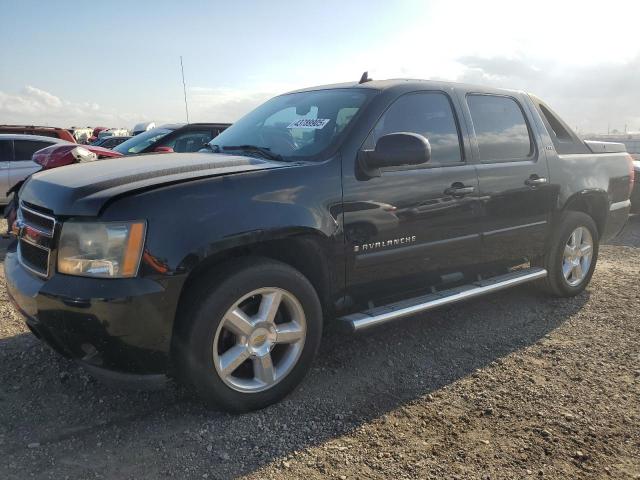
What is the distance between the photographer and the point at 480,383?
3186 millimetres

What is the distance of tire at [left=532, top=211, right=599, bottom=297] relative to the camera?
4.50 m

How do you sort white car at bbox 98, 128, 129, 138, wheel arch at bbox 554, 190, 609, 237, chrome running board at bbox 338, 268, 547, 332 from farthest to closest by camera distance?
white car at bbox 98, 128, 129, 138
wheel arch at bbox 554, 190, 609, 237
chrome running board at bbox 338, 268, 547, 332

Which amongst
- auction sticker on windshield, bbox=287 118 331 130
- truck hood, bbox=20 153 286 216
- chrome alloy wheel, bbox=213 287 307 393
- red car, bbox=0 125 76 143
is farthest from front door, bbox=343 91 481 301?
red car, bbox=0 125 76 143

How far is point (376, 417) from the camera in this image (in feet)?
9.15

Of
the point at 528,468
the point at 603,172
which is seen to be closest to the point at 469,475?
the point at 528,468

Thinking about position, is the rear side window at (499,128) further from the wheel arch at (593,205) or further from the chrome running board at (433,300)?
the chrome running board at (433,300)

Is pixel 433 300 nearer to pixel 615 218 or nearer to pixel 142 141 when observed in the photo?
pixel 615 218

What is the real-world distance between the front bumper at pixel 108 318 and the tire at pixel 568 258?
133 inches

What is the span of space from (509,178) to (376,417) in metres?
2.12

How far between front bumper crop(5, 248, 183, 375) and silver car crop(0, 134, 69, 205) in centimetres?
743

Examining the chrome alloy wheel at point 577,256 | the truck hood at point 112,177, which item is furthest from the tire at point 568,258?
the truck hood at point 112,177

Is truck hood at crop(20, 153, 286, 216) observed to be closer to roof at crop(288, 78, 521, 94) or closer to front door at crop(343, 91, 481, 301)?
front door at crop(343, 91, 481, 301)

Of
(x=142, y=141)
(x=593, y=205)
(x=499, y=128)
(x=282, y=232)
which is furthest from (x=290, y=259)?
(x=142, y=141)

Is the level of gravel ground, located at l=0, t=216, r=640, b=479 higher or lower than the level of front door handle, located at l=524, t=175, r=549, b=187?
lower
